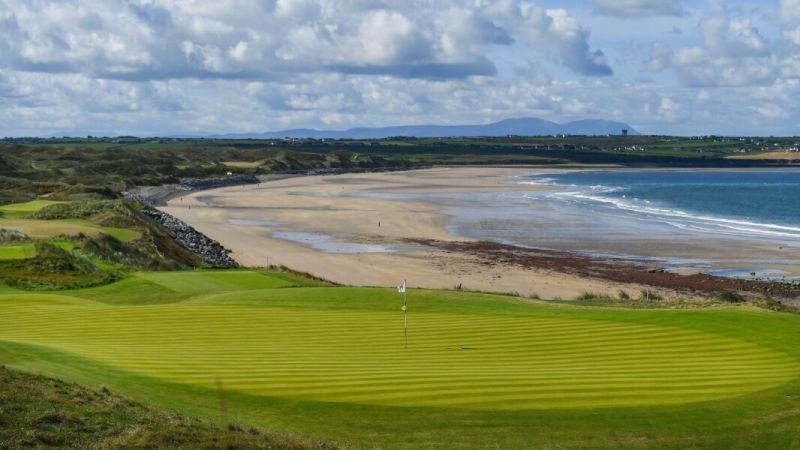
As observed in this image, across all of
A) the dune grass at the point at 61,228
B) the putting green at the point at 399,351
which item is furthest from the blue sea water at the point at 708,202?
the putting green at the point at 399,351

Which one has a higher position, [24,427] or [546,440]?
[24,427]

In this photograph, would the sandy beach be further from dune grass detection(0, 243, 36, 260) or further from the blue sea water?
the blue sea water

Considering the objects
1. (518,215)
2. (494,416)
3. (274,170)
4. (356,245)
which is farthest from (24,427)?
(274,170)

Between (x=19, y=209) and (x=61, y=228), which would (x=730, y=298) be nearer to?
(x=61, y=228)

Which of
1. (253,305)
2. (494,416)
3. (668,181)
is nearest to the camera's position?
(494,416)

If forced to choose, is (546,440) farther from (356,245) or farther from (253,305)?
(356,245)

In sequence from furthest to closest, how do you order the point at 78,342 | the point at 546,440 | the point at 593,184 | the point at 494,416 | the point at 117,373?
the point at 593,184 < the point at 78,342 < the point at 117,373 < the point at 494,416 < the point at 546,440

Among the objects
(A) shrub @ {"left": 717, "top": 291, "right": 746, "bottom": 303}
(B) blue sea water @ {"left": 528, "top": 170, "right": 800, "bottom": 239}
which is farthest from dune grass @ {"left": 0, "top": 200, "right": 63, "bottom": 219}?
(B) blue sea water @ {"left": 528, "top": 170, "right": 800, "bottom": 239}
